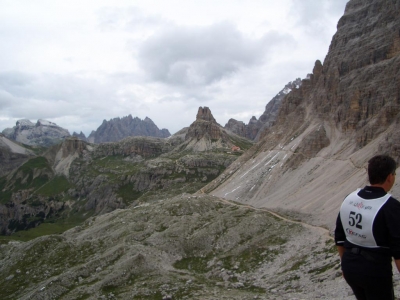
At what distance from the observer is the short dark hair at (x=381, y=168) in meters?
9.89

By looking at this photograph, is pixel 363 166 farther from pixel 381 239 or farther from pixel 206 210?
pixel 381 239

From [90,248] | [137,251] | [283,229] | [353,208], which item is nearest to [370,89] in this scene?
[283,229]

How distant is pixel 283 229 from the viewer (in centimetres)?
7912

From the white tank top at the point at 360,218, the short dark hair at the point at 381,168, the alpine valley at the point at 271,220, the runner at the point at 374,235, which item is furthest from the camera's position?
the alpine valley at the point at 271,220

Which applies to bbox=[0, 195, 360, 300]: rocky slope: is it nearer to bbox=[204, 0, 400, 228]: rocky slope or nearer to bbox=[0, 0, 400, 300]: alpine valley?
bbox=[0, 0, 400, 300]: alpine valley

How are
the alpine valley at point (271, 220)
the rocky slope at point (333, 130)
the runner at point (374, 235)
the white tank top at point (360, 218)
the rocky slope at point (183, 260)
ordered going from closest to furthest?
the runner at point (374, 235), the white tank top at point (360, 218), the rocky slope at point (183, 260), the alpine valley at point (271, 220), the rocky slope at point (333, 130)

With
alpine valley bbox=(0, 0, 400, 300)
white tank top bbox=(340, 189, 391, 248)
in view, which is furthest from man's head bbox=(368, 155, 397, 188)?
alpine valley bbox=(0, 0, 400, 300)

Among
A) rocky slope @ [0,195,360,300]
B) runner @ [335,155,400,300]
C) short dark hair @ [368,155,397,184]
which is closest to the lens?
runner @ [335,155,400,300]

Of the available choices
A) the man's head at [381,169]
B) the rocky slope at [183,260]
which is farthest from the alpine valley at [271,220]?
the man's head at [381,169]

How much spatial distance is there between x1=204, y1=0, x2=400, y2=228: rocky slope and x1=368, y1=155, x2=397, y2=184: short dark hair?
2755 inches

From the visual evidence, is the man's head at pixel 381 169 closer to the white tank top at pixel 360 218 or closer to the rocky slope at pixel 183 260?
the white tank top at pixel 360 218

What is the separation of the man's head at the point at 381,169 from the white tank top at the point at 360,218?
57 cm

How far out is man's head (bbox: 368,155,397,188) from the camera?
989 centimetres

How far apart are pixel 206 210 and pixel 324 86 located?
76.8 m
